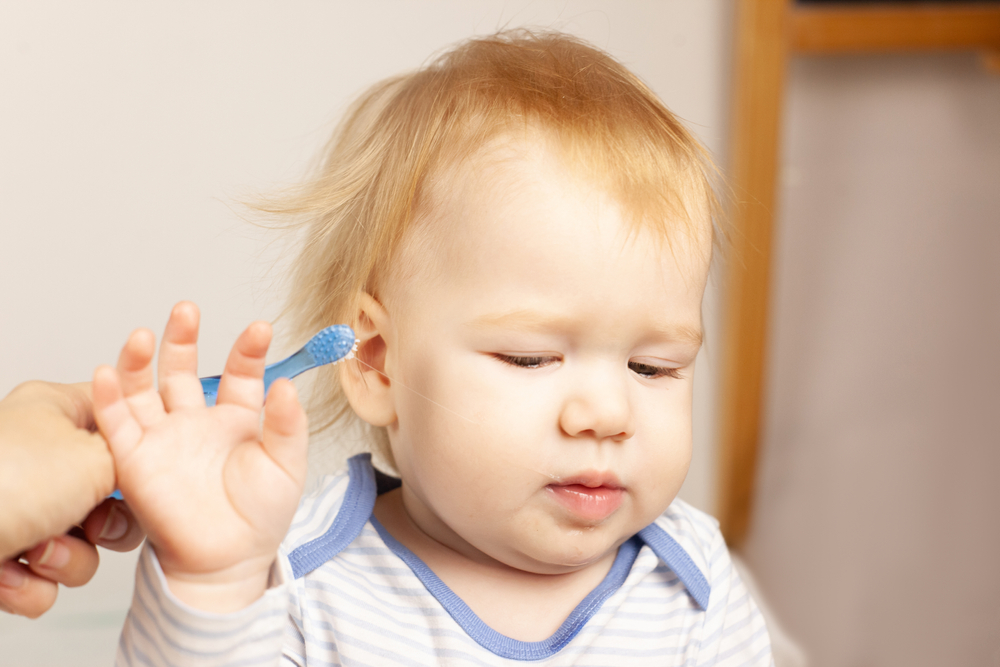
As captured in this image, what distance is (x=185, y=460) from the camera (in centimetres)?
48

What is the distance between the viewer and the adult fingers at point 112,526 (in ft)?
1.78

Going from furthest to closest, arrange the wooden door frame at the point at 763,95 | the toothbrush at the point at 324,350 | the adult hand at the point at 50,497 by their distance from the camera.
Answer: the wooden door frame at the point at 763,95
the toothbrush at the point at 324,350
the adult hand at the point at 50,497

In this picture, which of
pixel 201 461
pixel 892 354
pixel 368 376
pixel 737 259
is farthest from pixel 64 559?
pixel 892 354

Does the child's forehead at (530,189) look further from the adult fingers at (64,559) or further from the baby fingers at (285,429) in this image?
the adult fingers at (64,559)

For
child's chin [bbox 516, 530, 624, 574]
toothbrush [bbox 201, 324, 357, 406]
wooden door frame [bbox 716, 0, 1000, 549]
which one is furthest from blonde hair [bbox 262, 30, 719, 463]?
wooden door frame [bbox 716, 0, 1000, 549]

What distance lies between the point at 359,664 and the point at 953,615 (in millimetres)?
880

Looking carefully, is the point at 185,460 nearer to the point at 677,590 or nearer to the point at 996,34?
the point at 677,590

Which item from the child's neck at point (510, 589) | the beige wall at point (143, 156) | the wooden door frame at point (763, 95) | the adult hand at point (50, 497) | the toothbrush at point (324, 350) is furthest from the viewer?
the wooden door frame at point (763, 95)

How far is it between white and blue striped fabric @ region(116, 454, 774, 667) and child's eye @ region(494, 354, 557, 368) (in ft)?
0.57

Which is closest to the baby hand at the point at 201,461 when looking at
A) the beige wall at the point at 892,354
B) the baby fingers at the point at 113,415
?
the baby fingers at the point at 113,415

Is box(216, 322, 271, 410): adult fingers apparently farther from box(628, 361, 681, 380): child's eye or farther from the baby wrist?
box(628, 361, 681, 380): child's eye

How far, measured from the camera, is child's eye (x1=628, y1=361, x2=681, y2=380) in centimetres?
61

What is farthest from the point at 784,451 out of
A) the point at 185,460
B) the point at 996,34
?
the point at 185,460

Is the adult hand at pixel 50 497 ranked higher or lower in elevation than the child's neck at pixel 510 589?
higher
